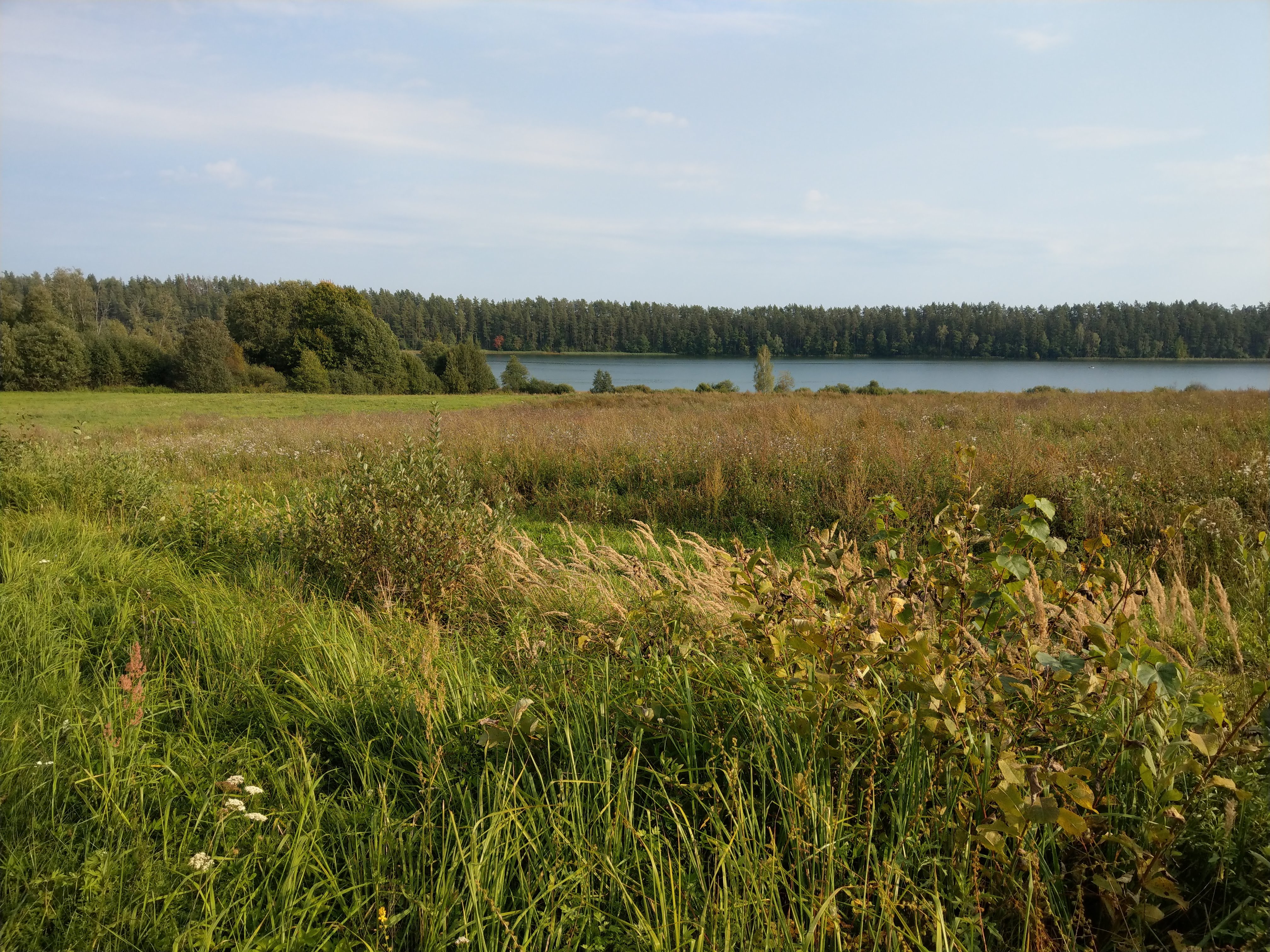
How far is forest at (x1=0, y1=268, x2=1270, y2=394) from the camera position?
53.2 meters

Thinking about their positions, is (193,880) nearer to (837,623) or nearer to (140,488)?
(837,623)

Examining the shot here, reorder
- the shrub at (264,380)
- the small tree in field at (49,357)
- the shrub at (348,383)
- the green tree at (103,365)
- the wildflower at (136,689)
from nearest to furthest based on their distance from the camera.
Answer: the wildflower at (136,689) → the small tree in field at (49,357) → the green tree at (103,365) → the shrub at (264,380) → the shrub at (348,383)

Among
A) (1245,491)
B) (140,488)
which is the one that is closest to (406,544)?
(140,488)

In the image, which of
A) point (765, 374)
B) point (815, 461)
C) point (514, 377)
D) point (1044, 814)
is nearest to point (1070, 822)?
point (1044, 814)

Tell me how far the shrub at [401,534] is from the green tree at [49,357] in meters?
57.0

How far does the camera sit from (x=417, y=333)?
115188 mm

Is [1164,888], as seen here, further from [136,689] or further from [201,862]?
[136,689]

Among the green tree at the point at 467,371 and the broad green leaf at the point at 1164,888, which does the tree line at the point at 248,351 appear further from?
the broad green leaf at the point at 1164,888

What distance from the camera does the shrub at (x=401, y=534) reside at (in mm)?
5062

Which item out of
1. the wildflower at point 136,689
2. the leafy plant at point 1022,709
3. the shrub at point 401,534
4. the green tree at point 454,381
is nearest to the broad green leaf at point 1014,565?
the leafy plant at point 1022,709

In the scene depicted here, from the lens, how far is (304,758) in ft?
8.61

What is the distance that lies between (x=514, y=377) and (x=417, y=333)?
183ft

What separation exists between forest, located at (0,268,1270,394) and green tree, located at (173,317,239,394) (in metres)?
0.11

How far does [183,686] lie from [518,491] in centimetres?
795
